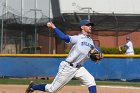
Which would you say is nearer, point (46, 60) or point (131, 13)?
point (46, 60)

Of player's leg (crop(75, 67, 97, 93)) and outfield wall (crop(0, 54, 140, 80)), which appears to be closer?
player's leg (crop(75, 67, 97, 93))

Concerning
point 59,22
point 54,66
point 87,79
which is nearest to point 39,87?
point 87,79

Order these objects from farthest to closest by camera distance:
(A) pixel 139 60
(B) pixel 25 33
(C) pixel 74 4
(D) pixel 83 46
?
(C) pixel 74 4 < (B) pixel 25 33 < (A) pixel 139 60 < (D) pixel 83 46

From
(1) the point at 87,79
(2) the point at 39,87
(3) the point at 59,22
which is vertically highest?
(3) the point at 59,22

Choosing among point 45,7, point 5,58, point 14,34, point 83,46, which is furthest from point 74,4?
point 83,46

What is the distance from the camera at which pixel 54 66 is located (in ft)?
59.3

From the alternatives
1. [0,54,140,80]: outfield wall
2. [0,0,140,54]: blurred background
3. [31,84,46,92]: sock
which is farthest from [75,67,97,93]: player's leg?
[0,0,140,54]: blurred background

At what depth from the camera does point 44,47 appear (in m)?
28.3

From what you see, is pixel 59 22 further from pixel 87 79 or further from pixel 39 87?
pixel 87 79

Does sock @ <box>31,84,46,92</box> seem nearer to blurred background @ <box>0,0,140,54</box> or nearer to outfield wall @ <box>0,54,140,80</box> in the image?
outfield wall @ <box>0,54,140,80</box>

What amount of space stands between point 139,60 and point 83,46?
895 cm

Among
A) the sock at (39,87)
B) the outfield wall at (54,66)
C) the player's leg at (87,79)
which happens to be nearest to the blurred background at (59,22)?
the outfield wall at (54,66)

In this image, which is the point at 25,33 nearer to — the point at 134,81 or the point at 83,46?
the point at 134,81

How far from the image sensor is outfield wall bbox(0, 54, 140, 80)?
57.6 ft
